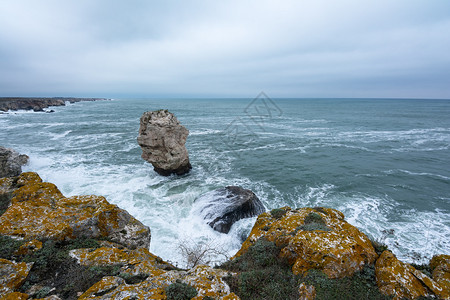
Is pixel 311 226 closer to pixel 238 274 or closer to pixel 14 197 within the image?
pixel 238 274

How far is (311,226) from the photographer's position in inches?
290

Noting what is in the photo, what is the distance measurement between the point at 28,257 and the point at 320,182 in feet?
67.2

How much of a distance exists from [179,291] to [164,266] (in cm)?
181

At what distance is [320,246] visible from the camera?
611 cm

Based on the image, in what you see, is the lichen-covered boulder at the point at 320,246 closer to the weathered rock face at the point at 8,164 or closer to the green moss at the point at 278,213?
the green moss at the point at 278,213

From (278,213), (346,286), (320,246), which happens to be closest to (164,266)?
(320,246)

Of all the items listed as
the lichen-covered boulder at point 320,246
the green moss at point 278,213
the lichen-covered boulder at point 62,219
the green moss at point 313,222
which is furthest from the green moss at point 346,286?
the lichen-covered boulder at point 62,219

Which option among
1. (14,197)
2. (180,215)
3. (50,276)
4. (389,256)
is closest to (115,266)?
(50,276)

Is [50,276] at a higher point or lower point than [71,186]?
higher

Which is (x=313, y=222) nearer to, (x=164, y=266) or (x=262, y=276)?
(x=262, y=276)

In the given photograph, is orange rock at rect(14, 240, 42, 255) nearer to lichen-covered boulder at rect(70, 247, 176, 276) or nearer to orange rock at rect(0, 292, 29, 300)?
lichen-covered boulder at rect(70, 247, 176, 276)

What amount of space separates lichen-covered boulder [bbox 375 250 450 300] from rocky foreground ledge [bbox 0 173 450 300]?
0.07 feet

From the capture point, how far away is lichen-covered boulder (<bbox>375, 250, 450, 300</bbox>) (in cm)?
495

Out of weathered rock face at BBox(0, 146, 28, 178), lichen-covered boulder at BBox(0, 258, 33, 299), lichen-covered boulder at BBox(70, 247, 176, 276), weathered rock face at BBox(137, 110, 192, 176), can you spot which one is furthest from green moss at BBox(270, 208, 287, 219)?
weathered rock face at BBox(0, 146, 28, 178)
